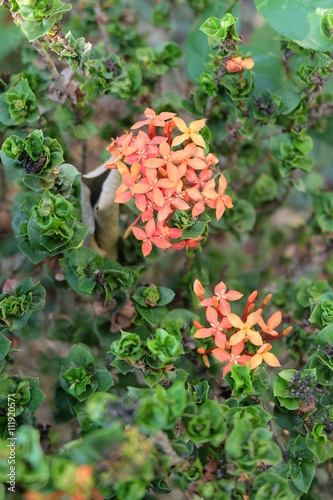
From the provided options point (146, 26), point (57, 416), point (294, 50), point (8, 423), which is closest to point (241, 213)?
point (294, 50)

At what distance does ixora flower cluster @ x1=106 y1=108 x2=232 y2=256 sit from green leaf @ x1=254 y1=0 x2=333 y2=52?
0.43m

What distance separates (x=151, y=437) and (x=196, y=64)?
144 centimetres

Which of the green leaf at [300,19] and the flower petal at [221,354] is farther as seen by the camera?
the green leaf at [300,19]

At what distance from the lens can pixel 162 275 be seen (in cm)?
246

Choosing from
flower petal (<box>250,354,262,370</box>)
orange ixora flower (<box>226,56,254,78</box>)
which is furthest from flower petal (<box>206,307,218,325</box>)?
orange ixora flower (<box>226,56,254,78</box>)

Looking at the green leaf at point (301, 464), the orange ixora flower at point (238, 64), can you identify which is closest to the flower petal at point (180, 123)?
the orange ixora flower at point (238, 64)

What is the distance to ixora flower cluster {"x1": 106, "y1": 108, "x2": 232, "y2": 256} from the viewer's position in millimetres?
1398

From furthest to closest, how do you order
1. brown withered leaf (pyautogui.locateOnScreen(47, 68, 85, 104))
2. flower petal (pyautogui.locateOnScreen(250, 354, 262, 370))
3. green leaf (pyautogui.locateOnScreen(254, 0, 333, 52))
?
1. brown withered leaf (pyautogui.locateOnScreen(47, 68, 85, 104))
2. green leaf (pyautogui.locateOnScreen(254, 0, 333, 52))
3. flower petal (pyautogui.locateOnScreen(250, 354, 262, 370))

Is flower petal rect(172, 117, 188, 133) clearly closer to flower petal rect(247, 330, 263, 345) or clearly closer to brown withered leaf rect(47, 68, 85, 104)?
brown withered leaf rect(47, 68, 85, 104)

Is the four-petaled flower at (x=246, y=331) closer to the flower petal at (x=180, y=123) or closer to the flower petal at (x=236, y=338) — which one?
the flower petal at (x=236, y=338)

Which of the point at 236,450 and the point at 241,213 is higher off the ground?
the point at 236,450

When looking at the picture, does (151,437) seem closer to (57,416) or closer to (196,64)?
(57,416)

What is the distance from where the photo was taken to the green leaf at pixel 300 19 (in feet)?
5.16

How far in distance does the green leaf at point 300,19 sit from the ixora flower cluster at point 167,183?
425 millimetres
